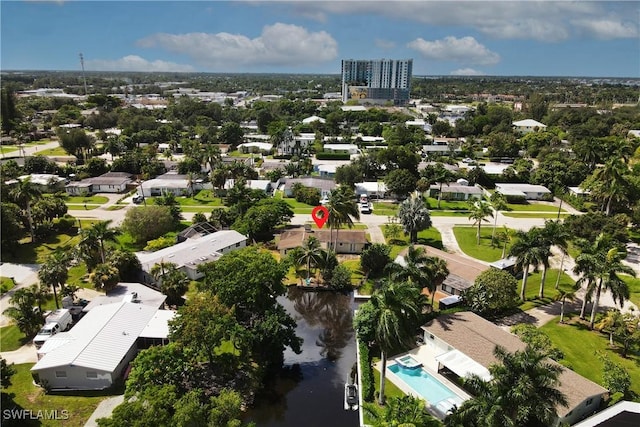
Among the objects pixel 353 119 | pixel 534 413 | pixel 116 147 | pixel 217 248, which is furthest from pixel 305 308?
pixel 353 119

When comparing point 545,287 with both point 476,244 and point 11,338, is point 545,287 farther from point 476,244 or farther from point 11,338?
point 11,338

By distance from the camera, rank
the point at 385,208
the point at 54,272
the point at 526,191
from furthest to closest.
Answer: the point at 526,191 → the point at 385,208 → the point at 54,272

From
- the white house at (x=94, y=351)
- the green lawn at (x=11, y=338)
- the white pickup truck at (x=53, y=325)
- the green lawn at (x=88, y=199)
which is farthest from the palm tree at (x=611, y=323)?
the green lawn at (x=88, y=199)

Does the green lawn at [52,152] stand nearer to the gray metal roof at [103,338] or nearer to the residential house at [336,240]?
the residential house at [336,240]

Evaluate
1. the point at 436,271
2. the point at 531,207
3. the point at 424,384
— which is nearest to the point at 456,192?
the point at 531,207

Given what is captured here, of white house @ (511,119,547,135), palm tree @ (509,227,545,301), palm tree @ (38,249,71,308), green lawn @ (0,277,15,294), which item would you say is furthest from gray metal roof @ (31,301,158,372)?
white house @ (511,119,547,135)

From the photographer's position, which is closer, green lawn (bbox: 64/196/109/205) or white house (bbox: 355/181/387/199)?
green lawn (bbox: 64/196/109/205)

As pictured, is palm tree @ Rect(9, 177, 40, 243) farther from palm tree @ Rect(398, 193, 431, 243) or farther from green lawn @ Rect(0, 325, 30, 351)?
palm tree @ Rect(398, 193, 431, 243)
